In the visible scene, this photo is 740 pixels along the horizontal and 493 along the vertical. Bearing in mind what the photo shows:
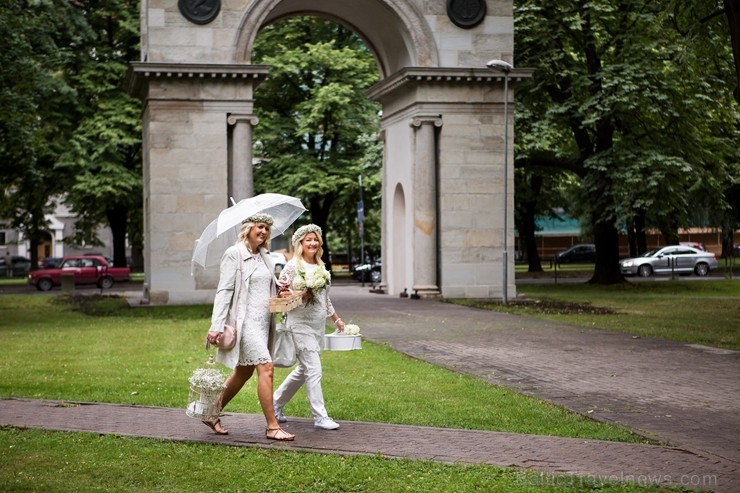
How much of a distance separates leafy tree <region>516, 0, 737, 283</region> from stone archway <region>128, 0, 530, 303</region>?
5130 millimetres

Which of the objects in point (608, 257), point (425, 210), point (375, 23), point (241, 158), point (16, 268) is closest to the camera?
point (241, 158)

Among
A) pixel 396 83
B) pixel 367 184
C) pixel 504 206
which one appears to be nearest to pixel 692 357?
pixel 504 206

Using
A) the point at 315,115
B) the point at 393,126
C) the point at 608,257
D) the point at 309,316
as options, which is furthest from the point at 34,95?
the point at 309,316

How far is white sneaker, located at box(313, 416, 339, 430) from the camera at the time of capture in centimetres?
1070

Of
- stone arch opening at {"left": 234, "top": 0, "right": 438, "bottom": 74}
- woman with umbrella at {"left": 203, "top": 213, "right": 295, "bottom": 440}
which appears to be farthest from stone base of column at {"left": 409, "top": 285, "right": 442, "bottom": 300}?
woman with umbrella at {"left": 203, "top": 213, "right": 295, "bottom": 440}

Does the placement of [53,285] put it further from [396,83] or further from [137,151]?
[396,83]

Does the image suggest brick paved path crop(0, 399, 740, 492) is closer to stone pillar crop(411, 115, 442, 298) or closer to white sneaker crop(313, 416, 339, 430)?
white sneaker crop(313, 416, 339, 430)

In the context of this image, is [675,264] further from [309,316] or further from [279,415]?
[309,316]

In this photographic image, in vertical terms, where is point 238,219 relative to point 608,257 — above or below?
above

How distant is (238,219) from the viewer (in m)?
10.5

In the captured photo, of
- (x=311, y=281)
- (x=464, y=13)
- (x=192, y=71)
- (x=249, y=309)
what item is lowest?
(x=249, y=309)

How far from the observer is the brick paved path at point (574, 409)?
923cm

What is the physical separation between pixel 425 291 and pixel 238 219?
73.1 feet

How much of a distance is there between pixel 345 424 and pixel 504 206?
2184 cm
